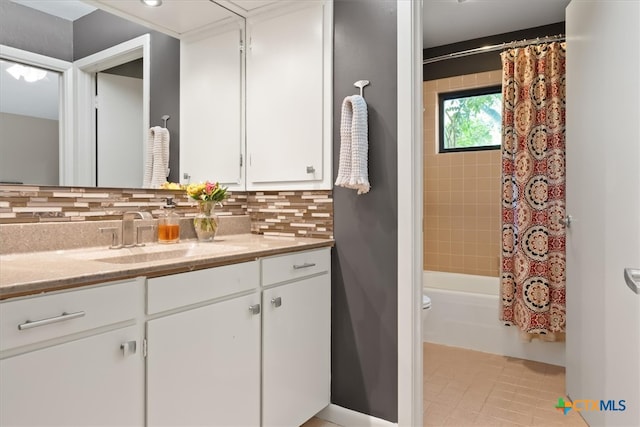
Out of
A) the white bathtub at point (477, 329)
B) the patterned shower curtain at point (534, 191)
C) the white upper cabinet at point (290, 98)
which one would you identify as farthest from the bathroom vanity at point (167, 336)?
A: the patterned shower curtain at point (534, 191)

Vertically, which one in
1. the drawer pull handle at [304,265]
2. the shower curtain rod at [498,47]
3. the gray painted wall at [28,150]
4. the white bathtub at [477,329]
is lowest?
the white bathtub at [477,329]

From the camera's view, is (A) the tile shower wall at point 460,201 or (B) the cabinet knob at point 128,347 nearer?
(B) the cabinet knob at point 128,347

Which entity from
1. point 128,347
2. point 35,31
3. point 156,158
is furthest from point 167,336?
point 35,31

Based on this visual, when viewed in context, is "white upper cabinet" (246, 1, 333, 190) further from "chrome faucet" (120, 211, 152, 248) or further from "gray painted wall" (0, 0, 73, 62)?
"gray painted wall" (0, 0, 73, 62)

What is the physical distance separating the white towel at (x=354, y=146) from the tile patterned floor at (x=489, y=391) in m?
1.25

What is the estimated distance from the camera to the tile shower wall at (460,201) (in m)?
3.45

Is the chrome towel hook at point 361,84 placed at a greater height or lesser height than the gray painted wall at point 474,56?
lesser

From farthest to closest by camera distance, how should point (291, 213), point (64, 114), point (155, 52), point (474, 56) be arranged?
point (474, 56), point (291, 213), point (155, 52), point (64, 114)

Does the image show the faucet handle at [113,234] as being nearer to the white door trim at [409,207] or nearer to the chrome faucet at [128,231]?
the chrome faucet at [128,231]

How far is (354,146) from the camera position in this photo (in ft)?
5.93

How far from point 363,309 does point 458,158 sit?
2.17 meters

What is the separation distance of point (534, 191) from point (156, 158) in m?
2.41

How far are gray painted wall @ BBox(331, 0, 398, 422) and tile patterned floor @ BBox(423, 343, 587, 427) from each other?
1.39 ft

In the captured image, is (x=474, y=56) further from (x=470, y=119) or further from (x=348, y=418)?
(x=348, y=418)
